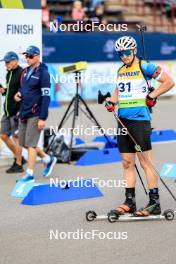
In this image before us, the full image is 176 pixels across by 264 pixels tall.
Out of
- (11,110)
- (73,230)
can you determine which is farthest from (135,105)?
(11,110)

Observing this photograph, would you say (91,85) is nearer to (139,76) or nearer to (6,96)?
(6,96)

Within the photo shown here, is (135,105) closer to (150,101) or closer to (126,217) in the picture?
(150,101)

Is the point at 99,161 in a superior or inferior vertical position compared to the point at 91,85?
inferior

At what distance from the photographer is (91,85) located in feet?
79.8

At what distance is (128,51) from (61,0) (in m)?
20.8

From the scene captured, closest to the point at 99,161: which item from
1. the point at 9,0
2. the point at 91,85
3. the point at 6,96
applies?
the point at 6,96

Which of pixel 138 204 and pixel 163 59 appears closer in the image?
pixel 138 204

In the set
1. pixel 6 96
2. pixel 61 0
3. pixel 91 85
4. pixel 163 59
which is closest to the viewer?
pixel 6 96

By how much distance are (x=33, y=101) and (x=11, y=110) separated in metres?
1.27

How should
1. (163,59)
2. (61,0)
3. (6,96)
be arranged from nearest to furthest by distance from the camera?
(6,96) < (163,59) < (61,0)

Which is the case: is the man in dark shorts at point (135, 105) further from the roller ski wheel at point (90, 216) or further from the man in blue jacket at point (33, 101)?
the man in blue jacket at point (33, 101)

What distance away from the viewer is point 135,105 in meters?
8.38

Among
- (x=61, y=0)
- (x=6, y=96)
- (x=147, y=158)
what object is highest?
(x=61, y=0)

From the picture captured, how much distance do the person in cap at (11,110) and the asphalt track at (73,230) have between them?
760 millimetres
